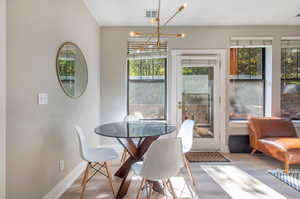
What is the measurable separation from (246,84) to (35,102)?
154 inches

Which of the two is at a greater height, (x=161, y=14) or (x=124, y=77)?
(x=161, y=14)

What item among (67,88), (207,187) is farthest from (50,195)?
(207,187)

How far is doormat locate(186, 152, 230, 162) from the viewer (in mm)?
3424

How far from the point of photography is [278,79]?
3.83 m

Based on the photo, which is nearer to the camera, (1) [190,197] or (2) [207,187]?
(1) [190,197]

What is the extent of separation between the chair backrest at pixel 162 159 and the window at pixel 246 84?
108 inches

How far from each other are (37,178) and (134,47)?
9.63 ft

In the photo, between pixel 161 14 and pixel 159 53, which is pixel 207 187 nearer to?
pixel 159 53

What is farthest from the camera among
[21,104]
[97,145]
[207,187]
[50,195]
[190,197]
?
[97,145]

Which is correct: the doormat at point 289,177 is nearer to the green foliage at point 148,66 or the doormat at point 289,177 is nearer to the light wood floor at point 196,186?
the light wood floor at point 196,186

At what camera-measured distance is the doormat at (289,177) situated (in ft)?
8.21
